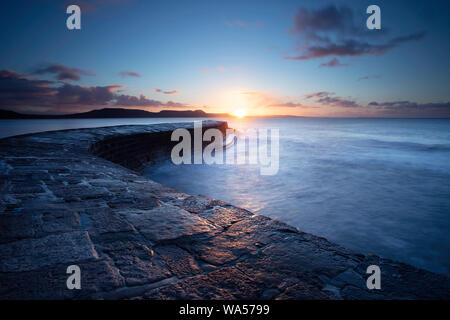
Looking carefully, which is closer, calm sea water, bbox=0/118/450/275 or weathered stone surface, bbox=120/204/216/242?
weathered stone surface, bbox=120/204/216/242

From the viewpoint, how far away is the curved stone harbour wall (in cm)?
119

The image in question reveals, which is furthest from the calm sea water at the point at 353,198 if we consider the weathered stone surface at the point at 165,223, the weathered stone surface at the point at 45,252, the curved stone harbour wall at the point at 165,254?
the weathered stone surface at the point at 45,252

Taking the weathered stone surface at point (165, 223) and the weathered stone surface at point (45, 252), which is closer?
the weathered stone surface at point (45, 252)

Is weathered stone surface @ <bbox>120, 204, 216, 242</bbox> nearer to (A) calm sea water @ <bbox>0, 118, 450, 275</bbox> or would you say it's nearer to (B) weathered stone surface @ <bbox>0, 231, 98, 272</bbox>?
(B) weathered stone surface @ <bbox>0, 231, 98, 272</bbox>

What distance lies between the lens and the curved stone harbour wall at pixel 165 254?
1.19m

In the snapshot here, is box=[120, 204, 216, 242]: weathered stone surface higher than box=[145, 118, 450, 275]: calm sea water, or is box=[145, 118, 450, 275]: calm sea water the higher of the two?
box=[120, 204, 216, 242]: weathered stone surface

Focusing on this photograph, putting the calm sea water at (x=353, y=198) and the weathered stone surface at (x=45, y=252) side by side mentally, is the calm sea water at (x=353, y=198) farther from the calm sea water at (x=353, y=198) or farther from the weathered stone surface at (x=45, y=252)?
the weathered stone surface at (x=45, y=252)

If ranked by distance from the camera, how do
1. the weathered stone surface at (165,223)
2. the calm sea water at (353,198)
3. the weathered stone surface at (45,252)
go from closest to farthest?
the weathered stone surface at (45,252), the weathered stone surface at (165,223), the calm sea water at (353,198)

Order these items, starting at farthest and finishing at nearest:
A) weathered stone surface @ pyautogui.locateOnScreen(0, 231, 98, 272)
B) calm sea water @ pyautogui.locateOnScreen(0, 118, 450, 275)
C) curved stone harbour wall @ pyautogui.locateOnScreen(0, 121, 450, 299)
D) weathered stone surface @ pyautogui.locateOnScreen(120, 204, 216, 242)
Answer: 1. calm sea water @ pyautogui.locateOnScreen(0, 118, 450, 275)
2. weathered stone surface @ pyautogui.locateOnScreen(120, 204, 216, 242)
3. weathered stone surface @ pyautogui.locateOnScreen(0, 231, 98, 272)
4. curved stone harbour wall @ pyautogui.locateOnScreen(0, 121, 450, 299)

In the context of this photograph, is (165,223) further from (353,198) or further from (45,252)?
(353,198)

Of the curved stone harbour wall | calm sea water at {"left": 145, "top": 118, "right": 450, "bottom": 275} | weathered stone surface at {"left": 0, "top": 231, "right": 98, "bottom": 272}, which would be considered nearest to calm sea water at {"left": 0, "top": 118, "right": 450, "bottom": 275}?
calm sea water at {"left": 145, "top": 118, "right": 450, "bottom": 275}
